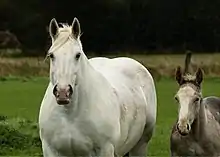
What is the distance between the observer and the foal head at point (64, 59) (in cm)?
688

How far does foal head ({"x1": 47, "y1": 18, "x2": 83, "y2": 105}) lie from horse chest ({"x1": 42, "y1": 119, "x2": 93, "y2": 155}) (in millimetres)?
569

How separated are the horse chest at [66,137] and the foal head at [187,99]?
112 centimetres

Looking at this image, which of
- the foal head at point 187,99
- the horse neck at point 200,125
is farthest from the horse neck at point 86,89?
the horse neck at point 200,125

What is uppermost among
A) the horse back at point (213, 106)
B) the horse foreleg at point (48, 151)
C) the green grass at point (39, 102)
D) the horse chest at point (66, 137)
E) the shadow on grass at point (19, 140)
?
the horse chest at point (66, 137)

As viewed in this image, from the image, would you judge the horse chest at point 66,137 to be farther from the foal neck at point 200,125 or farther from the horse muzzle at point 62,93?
the foal neck at point 200,125

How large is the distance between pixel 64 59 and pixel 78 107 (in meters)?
0.70

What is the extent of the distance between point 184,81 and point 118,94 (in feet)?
2.57

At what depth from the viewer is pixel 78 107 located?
7531 mm

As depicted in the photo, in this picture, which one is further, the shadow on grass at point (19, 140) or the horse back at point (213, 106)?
the shadow on grass at point (19, 140)

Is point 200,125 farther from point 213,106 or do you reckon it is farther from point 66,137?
point 66,137

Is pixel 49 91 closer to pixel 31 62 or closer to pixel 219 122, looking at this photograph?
pixel 219 122

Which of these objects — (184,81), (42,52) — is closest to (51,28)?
(184,81)

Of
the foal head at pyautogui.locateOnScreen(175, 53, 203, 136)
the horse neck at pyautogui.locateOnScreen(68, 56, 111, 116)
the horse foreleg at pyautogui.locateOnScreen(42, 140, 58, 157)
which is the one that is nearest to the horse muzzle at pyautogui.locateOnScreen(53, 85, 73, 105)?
the horse neck at pyautogui.locateOnScreen(68, 56, 111, 116)

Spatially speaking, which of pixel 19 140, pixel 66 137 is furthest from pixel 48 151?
pixel 19 140
